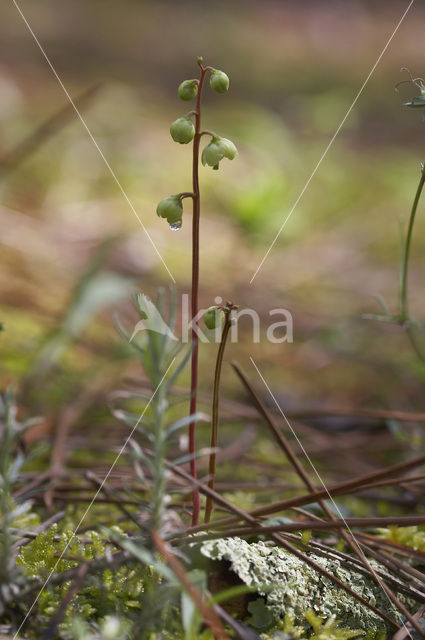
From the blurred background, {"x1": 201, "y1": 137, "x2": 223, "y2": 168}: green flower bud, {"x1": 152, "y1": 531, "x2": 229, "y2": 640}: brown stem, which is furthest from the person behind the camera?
the blurred background

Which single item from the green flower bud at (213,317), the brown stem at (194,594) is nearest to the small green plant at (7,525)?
the brown stem at (194,594)

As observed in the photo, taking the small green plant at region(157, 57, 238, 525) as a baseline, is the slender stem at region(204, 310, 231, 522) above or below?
below

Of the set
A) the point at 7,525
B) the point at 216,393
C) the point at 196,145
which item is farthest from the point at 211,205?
the point at 7,525

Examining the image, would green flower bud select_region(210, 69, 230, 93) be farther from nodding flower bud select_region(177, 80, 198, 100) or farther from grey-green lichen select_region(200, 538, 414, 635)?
grey-green lichen select_region(200, 538, 414, 635)

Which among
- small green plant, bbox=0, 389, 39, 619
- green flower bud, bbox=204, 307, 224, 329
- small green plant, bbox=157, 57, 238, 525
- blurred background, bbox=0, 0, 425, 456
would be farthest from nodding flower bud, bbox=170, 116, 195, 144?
blurred background, bbox=0, 0, 425, 456

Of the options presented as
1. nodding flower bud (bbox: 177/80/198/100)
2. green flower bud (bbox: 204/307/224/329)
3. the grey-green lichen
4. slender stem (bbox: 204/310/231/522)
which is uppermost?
nodding flower bud (bbox: 177/80/198/100)

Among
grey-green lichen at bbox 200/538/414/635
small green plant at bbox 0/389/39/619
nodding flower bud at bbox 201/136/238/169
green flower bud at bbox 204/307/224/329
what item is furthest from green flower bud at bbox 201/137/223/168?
grey-green lichen at bbox 200/538/414/635

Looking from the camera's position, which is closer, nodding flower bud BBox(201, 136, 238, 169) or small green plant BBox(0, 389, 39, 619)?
small green plant BBox(0, 389, 39, 619)

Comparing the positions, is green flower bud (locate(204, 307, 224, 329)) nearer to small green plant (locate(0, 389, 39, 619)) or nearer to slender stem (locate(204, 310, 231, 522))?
slender stem (locate(204, 310, 231, 522))

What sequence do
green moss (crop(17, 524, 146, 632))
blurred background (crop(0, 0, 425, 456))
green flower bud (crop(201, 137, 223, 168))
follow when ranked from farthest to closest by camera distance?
1. blurred background (crop(0, 0, 425, 456))
2. green flower bud (crop(201, 137, 223, 168))
3. green moss (crop(17, 524, 146, 632))
